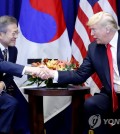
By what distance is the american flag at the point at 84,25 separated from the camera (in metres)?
4.42

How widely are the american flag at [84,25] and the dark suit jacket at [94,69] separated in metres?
0.74

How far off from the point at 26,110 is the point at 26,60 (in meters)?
0.62

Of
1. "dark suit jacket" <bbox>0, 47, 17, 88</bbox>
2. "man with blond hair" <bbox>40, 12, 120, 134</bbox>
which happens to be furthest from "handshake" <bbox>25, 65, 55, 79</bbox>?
"dark suit jacket" <bbox>0, 47, 17, 88</bbox>

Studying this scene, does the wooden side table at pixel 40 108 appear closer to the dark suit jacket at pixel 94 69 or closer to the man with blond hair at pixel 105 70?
the dark suit jacket at pixel 94 69

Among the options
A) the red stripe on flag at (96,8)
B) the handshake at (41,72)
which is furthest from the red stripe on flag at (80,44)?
the handshake at (41,72)

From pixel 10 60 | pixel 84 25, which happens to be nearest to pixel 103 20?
pixel 84 25

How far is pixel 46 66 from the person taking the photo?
3.71 metres

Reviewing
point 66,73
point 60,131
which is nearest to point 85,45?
point 66,73

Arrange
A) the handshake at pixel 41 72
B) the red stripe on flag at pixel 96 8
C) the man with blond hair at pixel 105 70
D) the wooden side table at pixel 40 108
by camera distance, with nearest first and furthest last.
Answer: the man with blond hair at pixel 105 70 < the handshake at pixel 41 72 < the wooden side table at pixel 40 108 < the red stripe on flag at pixel 96 8

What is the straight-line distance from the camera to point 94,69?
12.1ft

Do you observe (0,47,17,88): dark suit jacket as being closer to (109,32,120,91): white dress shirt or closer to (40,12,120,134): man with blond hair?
(40,12,120,134): man with blond hair

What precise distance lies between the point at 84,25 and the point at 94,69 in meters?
0.89

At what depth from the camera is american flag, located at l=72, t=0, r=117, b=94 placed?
14.5 ft

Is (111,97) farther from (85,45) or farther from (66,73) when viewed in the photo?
(85,45)
